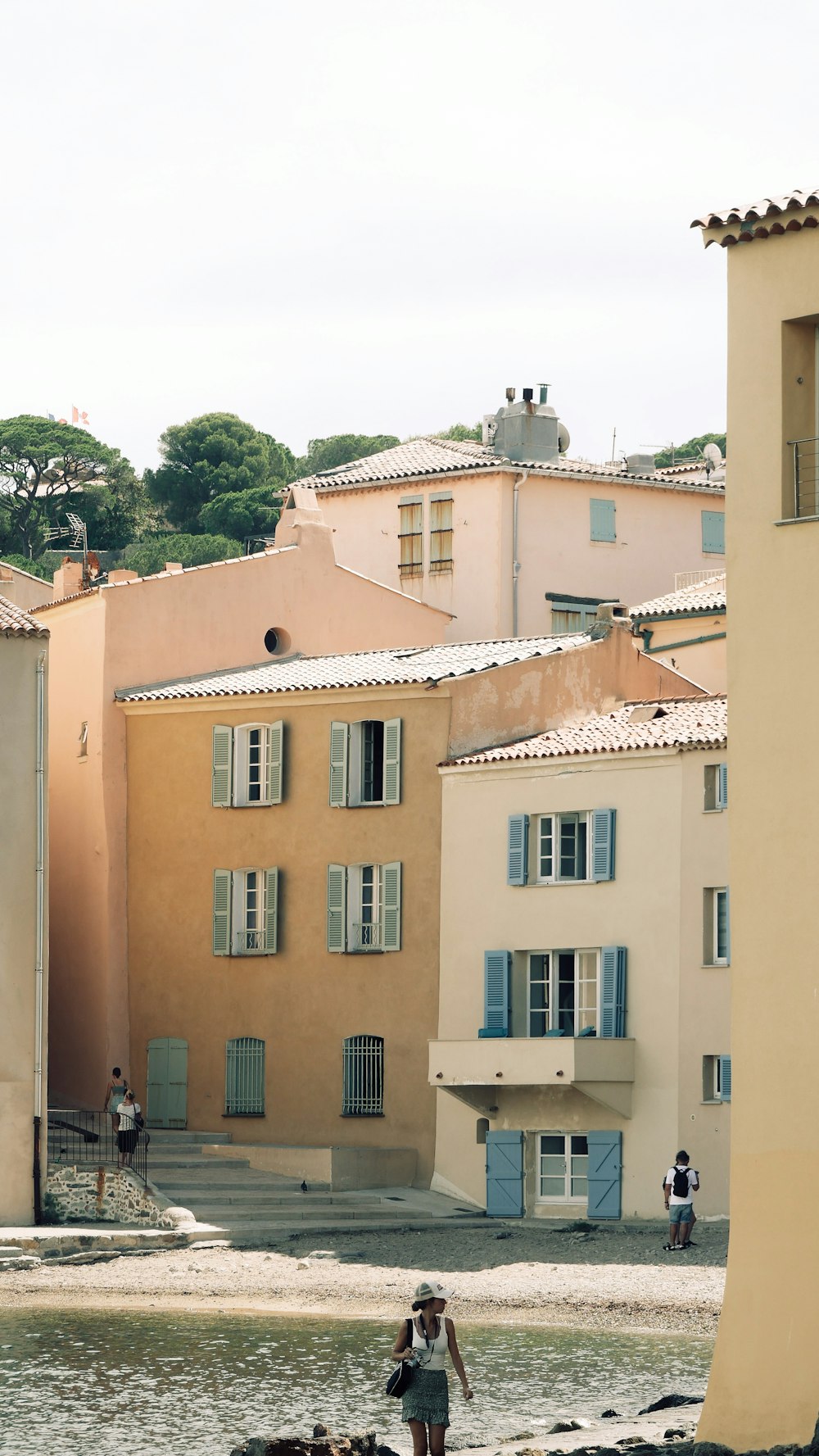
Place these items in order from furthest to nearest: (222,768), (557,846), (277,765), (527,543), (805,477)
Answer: (527,543)
(222,768)
(277,765)
(557,846)
(805,477)

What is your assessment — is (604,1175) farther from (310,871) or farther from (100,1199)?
(310,871)

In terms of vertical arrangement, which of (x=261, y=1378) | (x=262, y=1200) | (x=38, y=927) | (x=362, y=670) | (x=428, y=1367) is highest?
(x=362, y=670)

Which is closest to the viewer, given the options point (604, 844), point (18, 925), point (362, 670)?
point (18, 925)

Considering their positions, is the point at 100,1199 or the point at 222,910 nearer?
the point at 100,1199

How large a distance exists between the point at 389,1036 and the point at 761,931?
79.2 feet

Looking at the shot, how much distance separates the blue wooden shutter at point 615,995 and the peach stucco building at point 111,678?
1044 centimetres

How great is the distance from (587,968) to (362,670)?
7.69 meters

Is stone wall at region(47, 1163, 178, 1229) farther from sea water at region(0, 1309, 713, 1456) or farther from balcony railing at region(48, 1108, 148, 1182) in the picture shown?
sea water at region(0, 1309, 713, 1456)

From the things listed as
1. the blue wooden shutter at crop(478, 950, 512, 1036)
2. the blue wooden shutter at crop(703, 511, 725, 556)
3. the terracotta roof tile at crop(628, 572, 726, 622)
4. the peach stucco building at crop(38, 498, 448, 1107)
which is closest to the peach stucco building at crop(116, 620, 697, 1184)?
the peach stucco building at crop(38, 498, 448, 1107)

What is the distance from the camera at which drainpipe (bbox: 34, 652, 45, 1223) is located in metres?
37.6

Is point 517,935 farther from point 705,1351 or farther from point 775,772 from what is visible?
point 775,772

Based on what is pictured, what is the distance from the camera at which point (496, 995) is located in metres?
40.9

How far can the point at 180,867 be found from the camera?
46.0 metres

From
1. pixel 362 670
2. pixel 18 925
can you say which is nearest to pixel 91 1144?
pixel 18 925
